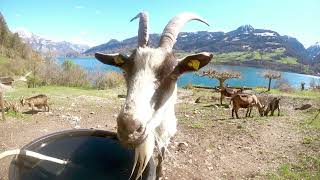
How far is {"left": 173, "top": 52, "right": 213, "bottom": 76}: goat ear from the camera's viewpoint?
4.84 m

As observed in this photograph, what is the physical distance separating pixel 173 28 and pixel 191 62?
962 millimetres

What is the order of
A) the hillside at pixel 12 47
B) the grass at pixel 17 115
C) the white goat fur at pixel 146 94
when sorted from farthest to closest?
1. the hillside at pixel 12 47
2. the grass at pixel 17 115
3. the white goat fur at pixel 146 94

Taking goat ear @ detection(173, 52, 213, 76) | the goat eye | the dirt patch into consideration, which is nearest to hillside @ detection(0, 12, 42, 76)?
the dirt patch

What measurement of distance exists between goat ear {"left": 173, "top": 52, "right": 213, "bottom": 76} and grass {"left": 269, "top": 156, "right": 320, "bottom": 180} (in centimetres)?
465

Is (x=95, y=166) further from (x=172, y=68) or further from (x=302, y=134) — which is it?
(x=302, y=134)

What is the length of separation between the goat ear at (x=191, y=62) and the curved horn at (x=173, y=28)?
35 centimetres

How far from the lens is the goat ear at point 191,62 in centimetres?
484

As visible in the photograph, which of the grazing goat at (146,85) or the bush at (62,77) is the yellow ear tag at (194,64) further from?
the bush at (62,77)

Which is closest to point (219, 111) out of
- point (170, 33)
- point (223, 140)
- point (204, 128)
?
point (204, 128)

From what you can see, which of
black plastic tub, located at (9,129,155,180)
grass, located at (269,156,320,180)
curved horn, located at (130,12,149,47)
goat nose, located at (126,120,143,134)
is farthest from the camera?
grass, located at (269,156,320,180)

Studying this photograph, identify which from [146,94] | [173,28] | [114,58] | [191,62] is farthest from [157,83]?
[173,28]

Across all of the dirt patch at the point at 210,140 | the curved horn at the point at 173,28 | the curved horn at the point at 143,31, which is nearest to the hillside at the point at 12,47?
the dirt patch at the point at 210,140

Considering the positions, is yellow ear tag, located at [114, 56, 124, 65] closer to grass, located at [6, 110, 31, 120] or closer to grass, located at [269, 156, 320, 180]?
grass, located at [269, 156, 320, 180]

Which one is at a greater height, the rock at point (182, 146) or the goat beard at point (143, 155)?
the goat beard at point (143, 155)
